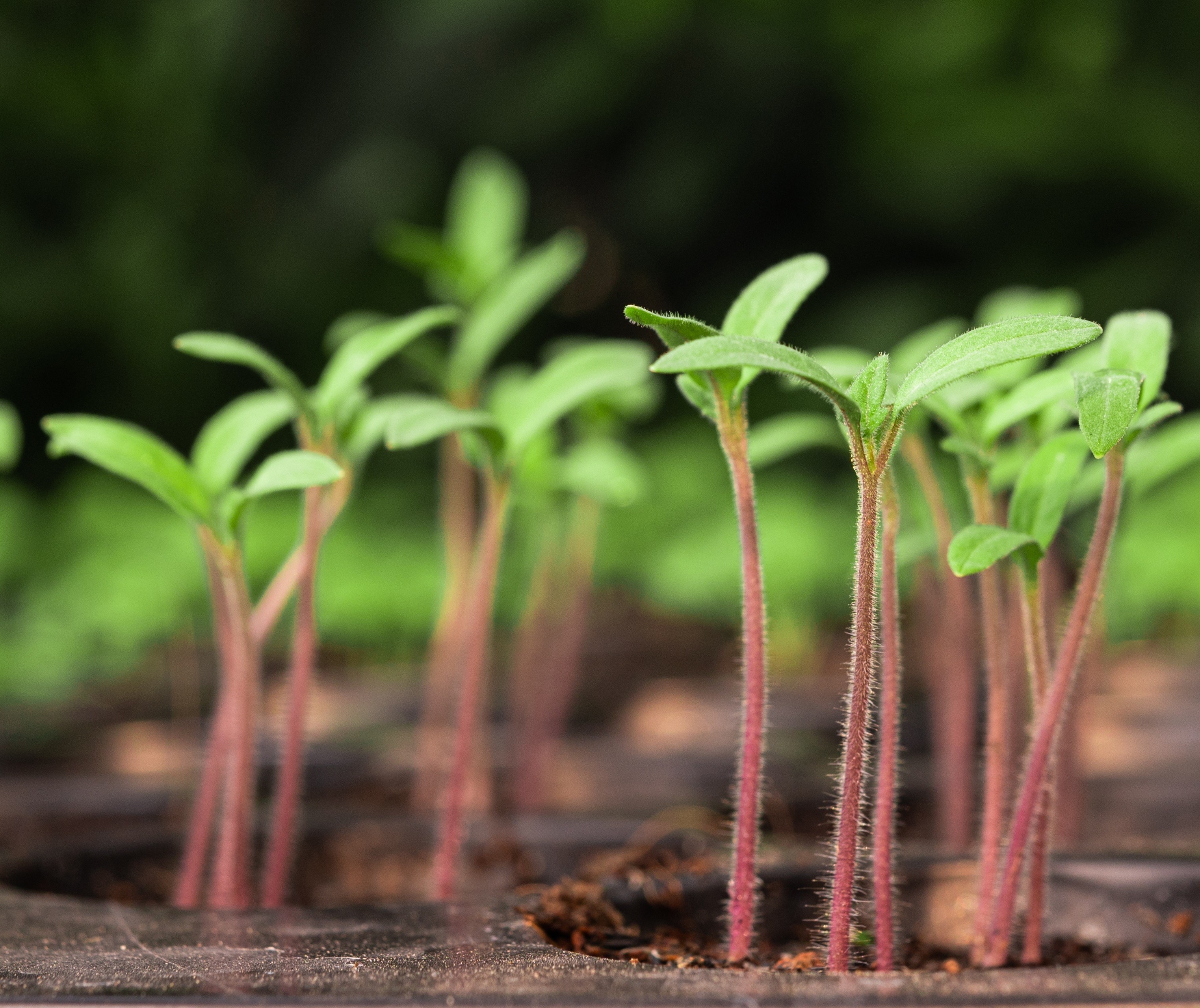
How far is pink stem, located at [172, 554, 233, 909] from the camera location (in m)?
0.57

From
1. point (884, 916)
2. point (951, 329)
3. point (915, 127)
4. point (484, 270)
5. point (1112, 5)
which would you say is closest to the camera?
point (884, 916)

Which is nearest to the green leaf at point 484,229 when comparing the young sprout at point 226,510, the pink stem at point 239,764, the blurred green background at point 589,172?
the young sprout at point 226,510

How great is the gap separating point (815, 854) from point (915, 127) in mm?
2131

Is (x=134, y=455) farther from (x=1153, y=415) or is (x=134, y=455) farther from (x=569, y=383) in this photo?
(x=1153, y=415)

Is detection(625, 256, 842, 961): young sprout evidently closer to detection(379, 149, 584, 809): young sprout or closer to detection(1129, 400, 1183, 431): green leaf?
detection(1129, 400, 1183, 431): green leaf

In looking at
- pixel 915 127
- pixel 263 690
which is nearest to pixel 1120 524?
pixel 263 690

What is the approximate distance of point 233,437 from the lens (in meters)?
0.55

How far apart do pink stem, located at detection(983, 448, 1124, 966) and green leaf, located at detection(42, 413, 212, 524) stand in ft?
1.15

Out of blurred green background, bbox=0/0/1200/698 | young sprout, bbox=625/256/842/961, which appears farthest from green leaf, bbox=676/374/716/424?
blurred green background, bbox=0/0/1200/698

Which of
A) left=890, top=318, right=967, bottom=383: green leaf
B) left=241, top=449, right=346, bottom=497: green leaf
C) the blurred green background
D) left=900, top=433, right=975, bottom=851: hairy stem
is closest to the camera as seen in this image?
left=241, top=449, right=346, bottom=497: green leaf

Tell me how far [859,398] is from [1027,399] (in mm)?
116

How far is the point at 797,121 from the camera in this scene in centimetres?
250

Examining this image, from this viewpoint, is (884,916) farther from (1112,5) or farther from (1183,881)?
(1112,5)

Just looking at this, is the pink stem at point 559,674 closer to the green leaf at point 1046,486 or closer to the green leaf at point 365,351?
the green leaf at point 365,351
